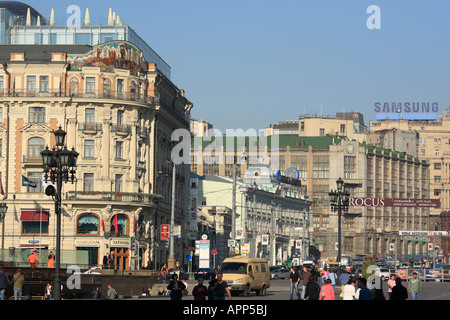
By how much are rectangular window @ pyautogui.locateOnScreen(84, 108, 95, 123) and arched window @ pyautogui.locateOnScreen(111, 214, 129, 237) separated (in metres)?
9.00

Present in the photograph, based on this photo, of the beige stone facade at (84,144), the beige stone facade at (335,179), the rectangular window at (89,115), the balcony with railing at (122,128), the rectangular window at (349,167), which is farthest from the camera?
the rectangular window at (349,167)

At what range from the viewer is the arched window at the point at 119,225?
87125 mm

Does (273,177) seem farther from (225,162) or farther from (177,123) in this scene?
(177,123)

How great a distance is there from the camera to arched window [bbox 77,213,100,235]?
284 feet

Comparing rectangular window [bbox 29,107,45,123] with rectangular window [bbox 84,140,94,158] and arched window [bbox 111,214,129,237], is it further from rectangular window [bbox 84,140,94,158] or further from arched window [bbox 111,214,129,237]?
arched window [bbox 111,214,129,237]

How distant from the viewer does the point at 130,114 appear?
89812mm

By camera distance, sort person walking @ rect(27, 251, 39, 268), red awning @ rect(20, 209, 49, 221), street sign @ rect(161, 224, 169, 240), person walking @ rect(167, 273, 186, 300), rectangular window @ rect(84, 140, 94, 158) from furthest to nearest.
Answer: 1. rectangular window @ rect(84, 140, 94, 158)
2. red awning @ rect(20, 209, 49, 221)
3. street sign @ rect(161, 224, 169, 240)
4. person walking @ rect(27, 251, 39, 268)
5. person walking @ rect(167, 273, 186, 300)

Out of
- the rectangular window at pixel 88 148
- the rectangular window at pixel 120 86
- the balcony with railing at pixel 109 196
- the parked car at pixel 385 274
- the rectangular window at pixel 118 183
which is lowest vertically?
the parked car at pixel 385 274

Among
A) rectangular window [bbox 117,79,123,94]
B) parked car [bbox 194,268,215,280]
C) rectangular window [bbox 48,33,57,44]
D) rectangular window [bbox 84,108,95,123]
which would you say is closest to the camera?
parked car [bbox 194,268,215,280]

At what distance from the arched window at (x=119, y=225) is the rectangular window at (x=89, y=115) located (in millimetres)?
8999

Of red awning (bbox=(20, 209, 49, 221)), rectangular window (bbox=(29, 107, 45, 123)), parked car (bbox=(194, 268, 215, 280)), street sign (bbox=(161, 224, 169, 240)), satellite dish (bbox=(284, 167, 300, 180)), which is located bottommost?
parked car (bbox=(194, 268, 215, 280))

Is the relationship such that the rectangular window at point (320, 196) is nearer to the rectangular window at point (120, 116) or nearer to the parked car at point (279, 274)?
the parked car at point (279, 274)

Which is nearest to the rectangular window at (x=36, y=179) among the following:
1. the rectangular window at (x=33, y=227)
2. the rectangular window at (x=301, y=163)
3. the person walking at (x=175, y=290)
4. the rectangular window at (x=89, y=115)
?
the rectangular window at (x=33, y=227)

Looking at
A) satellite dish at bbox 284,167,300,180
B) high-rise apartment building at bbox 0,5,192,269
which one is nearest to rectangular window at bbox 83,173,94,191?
high-rise apartment building at bbox 0,5,192,269
